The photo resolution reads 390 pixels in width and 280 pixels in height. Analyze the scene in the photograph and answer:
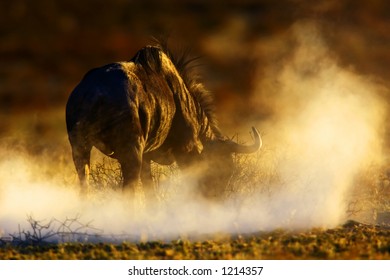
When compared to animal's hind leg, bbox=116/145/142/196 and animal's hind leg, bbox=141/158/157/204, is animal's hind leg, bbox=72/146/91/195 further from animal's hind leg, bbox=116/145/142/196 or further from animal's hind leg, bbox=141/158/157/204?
animal's hind leg, bbox=141/158/157/204

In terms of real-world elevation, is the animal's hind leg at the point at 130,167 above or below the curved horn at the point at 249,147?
below

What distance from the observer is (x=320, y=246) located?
1088 cm

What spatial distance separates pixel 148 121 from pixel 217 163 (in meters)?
1.96

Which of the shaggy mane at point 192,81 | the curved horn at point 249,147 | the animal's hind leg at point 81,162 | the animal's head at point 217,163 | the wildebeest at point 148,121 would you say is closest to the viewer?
the wildebeest at point 148,121

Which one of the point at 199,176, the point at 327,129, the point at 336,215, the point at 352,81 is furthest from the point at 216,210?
the point at 352,81

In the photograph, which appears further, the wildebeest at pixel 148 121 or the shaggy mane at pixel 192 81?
the shaggy mane at pixel 192 81

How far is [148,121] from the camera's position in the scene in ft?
40.5

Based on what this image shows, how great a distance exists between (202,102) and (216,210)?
200cm

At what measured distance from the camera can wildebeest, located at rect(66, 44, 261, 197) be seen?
11969 mm

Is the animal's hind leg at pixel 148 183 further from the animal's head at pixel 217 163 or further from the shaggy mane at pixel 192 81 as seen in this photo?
the shaggy mane at pixel 192 81

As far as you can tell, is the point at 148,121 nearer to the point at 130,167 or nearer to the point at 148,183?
the point at 130,167

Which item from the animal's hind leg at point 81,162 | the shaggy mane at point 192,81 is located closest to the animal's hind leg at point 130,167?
the animal's hind leg at point 81,162

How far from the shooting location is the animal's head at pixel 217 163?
540 inches

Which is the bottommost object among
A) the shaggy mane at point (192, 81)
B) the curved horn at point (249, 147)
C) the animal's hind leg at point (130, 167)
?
the animal's hind leg at point (130, 167)
